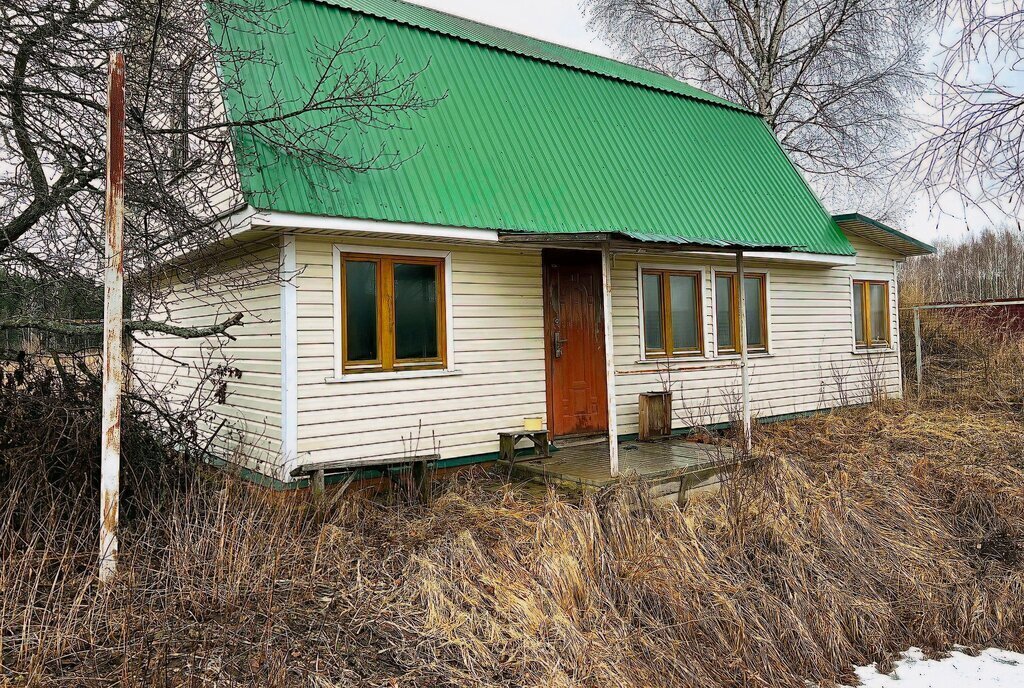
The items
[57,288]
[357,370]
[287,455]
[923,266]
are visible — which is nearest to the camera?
[57,288]

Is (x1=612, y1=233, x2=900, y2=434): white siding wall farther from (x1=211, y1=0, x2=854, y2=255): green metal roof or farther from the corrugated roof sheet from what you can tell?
the corrugated roof sheet

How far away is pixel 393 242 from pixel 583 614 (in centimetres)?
449

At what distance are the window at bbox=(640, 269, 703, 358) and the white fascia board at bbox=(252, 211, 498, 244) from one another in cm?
309

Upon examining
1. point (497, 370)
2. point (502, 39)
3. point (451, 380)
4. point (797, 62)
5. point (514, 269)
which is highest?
point (797, 62)

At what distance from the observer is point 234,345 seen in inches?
325

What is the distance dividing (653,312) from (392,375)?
4.27m

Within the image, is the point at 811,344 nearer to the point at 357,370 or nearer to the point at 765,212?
the point at 765,212

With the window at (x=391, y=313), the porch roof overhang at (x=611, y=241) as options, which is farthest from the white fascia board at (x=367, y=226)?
the window at (x=391, y=313)

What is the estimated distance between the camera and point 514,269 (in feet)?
28.1

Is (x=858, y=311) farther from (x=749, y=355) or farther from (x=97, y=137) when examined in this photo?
(x=97, y=137)

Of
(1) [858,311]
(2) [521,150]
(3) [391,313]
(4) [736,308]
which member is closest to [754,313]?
(4) [736,308]

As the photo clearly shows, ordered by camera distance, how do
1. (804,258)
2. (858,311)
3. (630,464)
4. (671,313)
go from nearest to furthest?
(630,464), (671,313), (804,258), (858,311)

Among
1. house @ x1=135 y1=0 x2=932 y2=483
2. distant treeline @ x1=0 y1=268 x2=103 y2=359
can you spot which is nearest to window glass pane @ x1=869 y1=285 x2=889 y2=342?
house @ x1=135 y1=0 x2=932 y2=483

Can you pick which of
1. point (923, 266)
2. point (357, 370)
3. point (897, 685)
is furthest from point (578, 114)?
point (923, 266)
